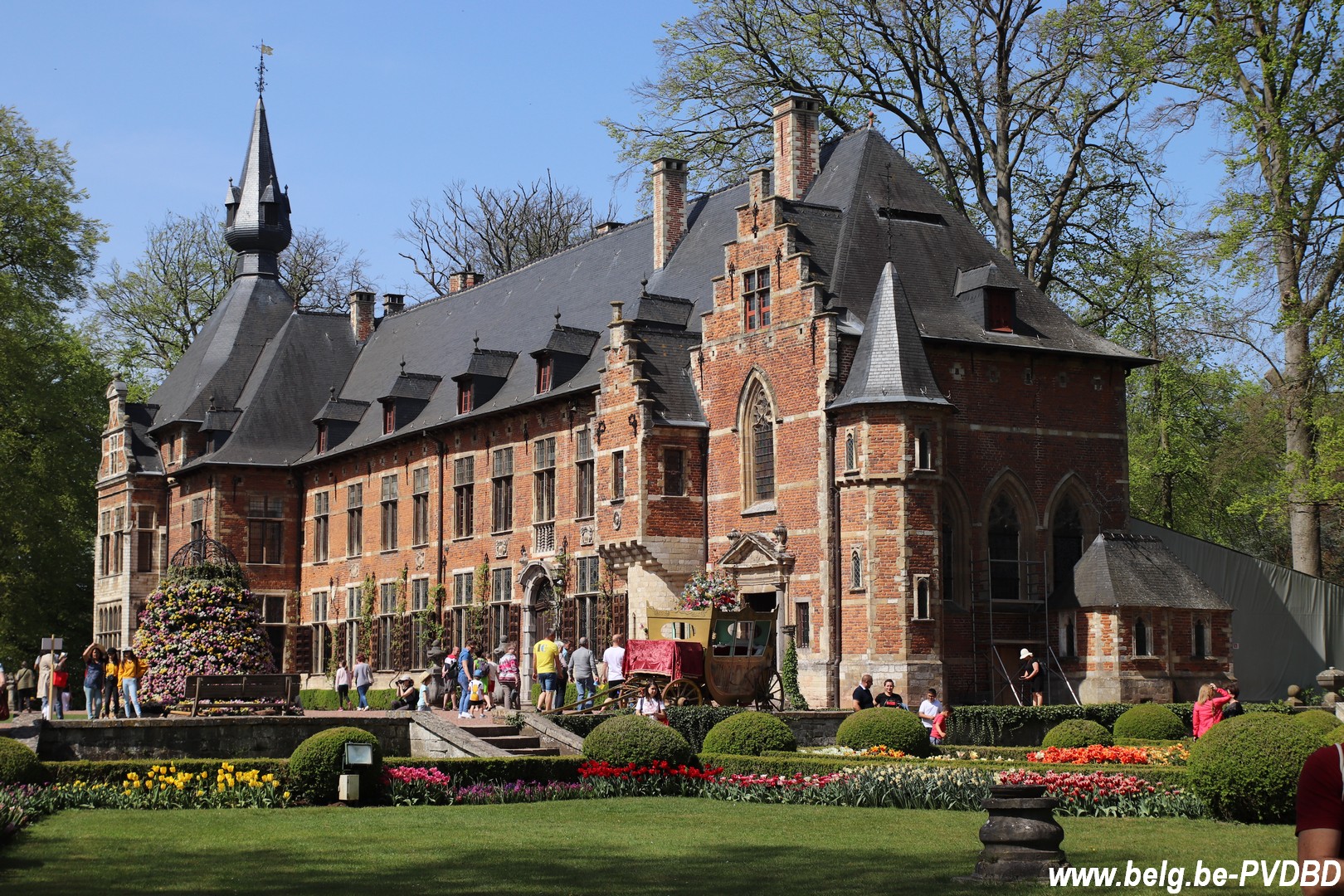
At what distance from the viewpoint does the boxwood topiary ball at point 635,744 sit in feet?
65.6

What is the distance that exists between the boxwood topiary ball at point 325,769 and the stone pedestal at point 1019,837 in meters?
8.28

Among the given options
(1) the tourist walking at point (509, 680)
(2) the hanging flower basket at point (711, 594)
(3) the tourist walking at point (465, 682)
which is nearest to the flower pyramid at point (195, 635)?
(3) the tourist walking at point (465, 682)

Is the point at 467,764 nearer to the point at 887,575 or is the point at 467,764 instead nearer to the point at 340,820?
the point at 340,820

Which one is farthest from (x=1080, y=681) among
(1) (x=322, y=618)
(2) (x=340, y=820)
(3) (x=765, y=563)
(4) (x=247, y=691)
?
(1) (x=322, y=618)

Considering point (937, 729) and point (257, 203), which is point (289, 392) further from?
point (937, 729)

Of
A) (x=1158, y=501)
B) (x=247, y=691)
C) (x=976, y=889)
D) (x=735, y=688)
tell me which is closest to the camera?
(x=976, y=889)

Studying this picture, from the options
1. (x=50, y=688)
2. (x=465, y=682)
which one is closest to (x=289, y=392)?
(x=50, y=688)

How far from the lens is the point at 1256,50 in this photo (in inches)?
1284

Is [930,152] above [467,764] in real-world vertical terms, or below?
above

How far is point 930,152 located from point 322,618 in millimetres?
22152

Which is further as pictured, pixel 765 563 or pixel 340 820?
pixel 765 563

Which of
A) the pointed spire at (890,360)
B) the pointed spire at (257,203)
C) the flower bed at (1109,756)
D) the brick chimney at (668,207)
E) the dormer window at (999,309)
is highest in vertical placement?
the pointed spire at (257,203)

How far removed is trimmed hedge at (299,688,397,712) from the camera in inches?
1689

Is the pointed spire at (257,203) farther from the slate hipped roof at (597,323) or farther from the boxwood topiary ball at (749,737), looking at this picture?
the boxwood topiary ball at (749,737)
